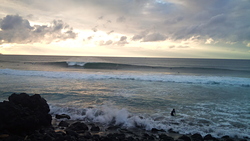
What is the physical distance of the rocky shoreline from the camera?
5027mm

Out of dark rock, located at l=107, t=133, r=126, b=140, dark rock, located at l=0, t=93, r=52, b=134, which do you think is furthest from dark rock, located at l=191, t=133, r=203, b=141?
dark rock, located at l=0, t=93, r=52, b=134

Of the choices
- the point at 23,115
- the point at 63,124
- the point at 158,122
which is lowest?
the point at 63,124

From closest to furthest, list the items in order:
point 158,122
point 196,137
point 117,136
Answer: point 117,136, point 196,137, point 158,122

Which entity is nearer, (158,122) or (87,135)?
(87,135)

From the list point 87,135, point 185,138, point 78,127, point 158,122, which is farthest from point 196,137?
point 78,127

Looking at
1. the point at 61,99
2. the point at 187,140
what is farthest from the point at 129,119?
the point at 61,99

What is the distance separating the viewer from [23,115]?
5.70 metres

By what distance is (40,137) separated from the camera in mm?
4883

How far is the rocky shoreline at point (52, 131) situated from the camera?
5.03 meters

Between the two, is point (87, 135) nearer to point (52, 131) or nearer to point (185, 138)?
point (52, 131)

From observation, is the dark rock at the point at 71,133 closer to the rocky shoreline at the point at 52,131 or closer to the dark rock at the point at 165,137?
the rocky shoreline at the point at 52,131

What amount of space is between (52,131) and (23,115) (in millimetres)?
1238

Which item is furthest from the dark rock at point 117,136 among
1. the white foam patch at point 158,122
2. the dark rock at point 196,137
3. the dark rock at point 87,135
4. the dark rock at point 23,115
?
the dark rock at point 23,115

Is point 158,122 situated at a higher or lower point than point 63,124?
higher
